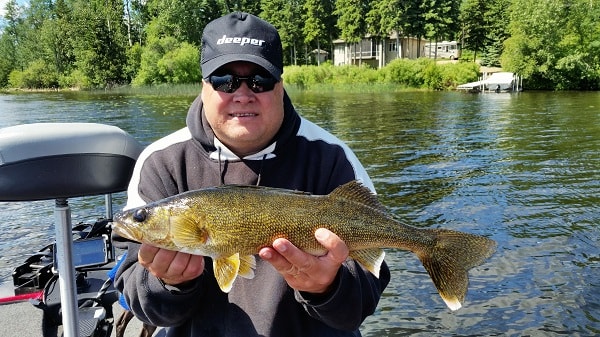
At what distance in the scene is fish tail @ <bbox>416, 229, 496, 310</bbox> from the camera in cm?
272

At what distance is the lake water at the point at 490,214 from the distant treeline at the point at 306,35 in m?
32.9

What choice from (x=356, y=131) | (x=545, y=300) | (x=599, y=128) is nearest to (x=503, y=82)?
(x=599, y=128)

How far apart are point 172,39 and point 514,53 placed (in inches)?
1837

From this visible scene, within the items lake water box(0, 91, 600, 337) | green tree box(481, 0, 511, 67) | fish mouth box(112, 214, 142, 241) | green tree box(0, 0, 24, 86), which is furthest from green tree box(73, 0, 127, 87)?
fish mouth box(112, 214, 142, 241)

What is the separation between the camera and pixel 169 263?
245 cm

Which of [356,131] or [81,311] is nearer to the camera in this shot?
[81,311]

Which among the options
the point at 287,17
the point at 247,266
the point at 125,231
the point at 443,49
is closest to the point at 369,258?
the point at 247,266

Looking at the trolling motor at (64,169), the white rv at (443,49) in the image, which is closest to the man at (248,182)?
the trolling motor at (64,169)

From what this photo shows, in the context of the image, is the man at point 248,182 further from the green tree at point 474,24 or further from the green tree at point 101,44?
the green tree at point 101,44

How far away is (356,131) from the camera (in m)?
23.0

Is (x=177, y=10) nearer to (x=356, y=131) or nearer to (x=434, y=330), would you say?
(x=356, y=131)

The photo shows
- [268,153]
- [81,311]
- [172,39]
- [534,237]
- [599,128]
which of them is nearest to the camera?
[268,153]

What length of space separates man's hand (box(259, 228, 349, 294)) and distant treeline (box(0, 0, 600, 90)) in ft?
182

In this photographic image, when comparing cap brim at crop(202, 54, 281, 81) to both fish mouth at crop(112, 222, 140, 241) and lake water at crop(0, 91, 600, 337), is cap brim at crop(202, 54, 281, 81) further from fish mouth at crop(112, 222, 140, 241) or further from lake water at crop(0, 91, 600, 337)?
lake water at crop(0, 91, 600, 337)
